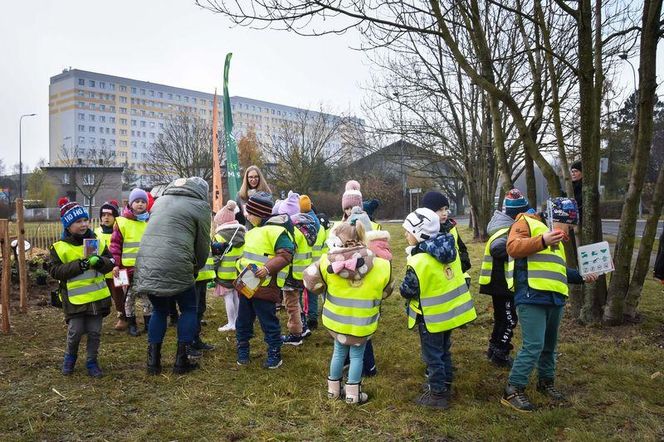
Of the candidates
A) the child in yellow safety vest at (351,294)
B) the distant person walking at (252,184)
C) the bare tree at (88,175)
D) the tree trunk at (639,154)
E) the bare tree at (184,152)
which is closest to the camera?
the child in yellow safety vest at (351,294)

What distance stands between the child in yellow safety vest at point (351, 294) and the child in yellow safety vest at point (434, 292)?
0.92ft

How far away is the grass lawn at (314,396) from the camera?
11.5ft

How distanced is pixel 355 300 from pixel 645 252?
4.11 meters

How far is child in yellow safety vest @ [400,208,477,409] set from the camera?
384 cm

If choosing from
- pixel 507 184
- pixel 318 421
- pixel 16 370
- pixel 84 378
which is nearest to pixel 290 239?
pixel 318 421

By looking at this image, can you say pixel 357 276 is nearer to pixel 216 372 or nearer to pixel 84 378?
pixel 216 372

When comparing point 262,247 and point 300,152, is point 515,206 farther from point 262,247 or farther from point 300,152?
point 300,152

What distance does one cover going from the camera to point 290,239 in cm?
489

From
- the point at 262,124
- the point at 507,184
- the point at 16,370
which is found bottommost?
the point at 16,370

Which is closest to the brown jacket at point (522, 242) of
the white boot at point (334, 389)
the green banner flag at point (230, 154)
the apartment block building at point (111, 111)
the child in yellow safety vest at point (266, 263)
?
the white boot at point (334, 389)

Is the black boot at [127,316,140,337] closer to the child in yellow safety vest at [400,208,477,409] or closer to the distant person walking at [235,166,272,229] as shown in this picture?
the distant person walking at [235,166,272,229]

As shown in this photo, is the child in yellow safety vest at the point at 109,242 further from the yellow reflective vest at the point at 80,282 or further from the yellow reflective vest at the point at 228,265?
the yellow reflective vest at the point at 80,282

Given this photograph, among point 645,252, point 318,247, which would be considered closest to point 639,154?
point 645,252

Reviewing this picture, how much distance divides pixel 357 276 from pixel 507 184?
13.2 feet
